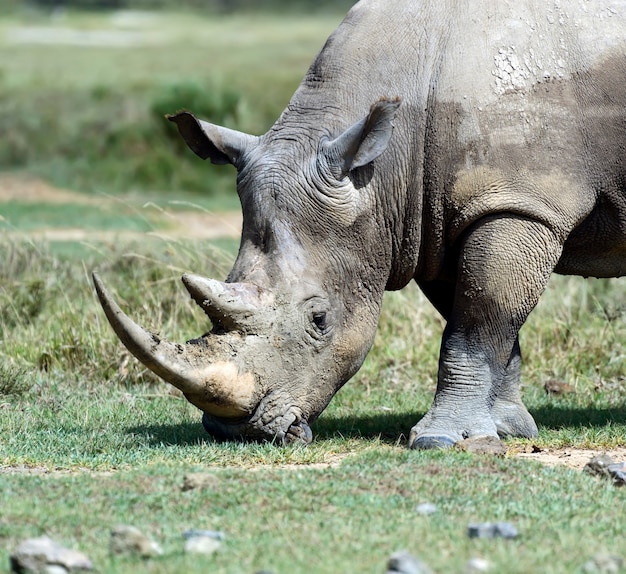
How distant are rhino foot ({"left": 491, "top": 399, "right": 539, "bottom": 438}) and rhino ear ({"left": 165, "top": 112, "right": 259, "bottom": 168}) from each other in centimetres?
210

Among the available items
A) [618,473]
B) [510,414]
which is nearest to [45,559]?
[618,473]

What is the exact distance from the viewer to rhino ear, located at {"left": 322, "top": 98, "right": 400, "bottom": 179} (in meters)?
6.78

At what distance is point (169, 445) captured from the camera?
274 inches

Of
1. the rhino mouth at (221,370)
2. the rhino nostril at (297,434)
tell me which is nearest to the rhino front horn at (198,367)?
the rhino mouth at (221,370)

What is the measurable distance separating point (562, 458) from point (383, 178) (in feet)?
5.93

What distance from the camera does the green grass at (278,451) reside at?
4.96 m

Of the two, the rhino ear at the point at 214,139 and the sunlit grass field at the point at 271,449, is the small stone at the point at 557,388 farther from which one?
the rhino ear at the point at 214,139

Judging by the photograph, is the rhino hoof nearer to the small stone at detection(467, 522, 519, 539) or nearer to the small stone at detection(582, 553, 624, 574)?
the small stone at detection(467, 522, 519, 539)

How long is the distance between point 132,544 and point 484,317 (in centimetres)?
294

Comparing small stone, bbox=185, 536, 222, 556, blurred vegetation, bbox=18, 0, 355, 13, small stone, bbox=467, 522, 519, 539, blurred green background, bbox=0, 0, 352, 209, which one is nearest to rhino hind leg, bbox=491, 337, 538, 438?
small stone, bbox=467, 522, 519, 539

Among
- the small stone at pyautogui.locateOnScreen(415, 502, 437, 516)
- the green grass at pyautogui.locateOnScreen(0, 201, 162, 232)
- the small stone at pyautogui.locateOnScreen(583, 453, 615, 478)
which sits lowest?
the green grass at pyautogui.locateOnScreen(0, 201, 162, 232)

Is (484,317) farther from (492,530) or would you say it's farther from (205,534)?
(205,534)

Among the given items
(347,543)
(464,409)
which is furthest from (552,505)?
(464,409)

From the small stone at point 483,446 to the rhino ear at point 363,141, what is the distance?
1581 mm
